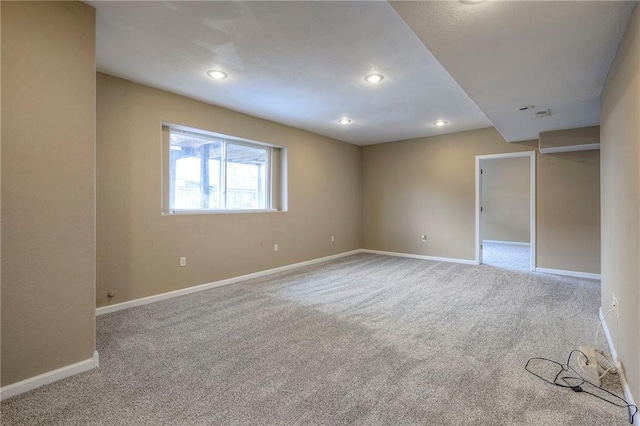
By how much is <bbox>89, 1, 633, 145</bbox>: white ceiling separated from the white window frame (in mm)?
502

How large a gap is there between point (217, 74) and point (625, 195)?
11.5 ft

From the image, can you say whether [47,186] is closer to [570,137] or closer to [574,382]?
[574,382]

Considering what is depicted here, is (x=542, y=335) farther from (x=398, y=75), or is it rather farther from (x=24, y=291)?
(x=24, y=291)

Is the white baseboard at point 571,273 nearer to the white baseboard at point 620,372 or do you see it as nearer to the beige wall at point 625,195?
the white baseboard at point 620,372

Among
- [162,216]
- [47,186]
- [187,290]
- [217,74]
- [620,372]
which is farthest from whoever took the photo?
[187,290]

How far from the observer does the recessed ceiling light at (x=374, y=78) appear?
3.23m

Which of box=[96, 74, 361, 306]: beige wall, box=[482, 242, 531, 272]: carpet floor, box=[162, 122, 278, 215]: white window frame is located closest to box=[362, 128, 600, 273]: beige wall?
box=[482, 242, 531, 272]: carpet floor

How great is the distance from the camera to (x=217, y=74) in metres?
3.25

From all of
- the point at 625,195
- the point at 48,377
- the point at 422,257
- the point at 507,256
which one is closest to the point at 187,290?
the point at 48,377

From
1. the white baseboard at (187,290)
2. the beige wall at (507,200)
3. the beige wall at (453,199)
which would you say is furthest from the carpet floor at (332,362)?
the beige wall at (507,200)

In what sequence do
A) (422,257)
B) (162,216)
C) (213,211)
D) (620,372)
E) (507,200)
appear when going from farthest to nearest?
1. (507,200)
2. (422,257)
3. (213,211)
4. (162,216)
5. (620,372)

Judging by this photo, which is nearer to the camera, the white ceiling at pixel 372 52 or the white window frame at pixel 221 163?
the white ceiling at pixel 372 52

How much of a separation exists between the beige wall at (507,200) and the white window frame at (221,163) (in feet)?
18.9

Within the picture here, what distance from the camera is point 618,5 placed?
173cm
